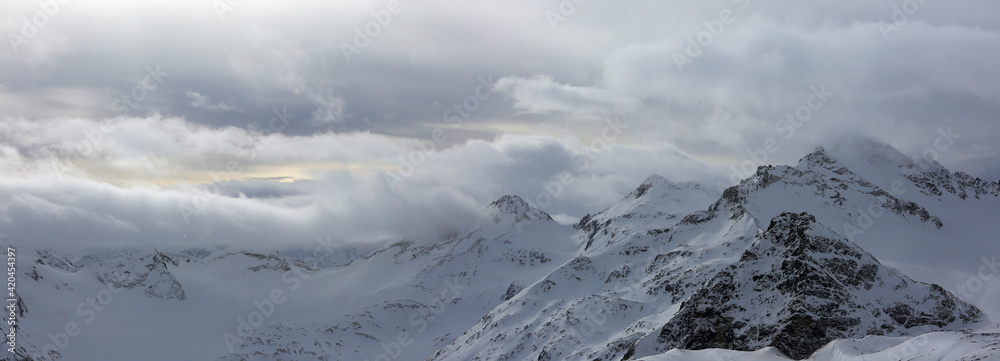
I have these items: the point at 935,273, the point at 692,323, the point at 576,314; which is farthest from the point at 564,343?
the point at 935,273

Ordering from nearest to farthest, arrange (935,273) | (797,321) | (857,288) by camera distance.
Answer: (797,321)
(857,288)
(935,273)

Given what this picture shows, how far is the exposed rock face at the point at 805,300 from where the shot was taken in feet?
287

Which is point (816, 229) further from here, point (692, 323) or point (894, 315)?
point (692, 323)

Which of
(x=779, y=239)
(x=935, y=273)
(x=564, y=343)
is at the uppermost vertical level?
(x=779, y=239)

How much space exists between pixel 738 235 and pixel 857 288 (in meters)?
97.0

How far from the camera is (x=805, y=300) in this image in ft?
292

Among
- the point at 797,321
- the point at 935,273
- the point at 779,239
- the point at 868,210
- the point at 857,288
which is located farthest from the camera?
the point at 868,210

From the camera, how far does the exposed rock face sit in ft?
287

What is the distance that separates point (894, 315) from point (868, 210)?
11885 centimetres

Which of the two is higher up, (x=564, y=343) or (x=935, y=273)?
(x=935, y=273)

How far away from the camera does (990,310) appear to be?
107 metres

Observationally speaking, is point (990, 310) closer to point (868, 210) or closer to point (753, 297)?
point (753, 297)

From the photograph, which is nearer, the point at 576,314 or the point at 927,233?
the point at 927,233

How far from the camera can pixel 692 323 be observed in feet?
333
